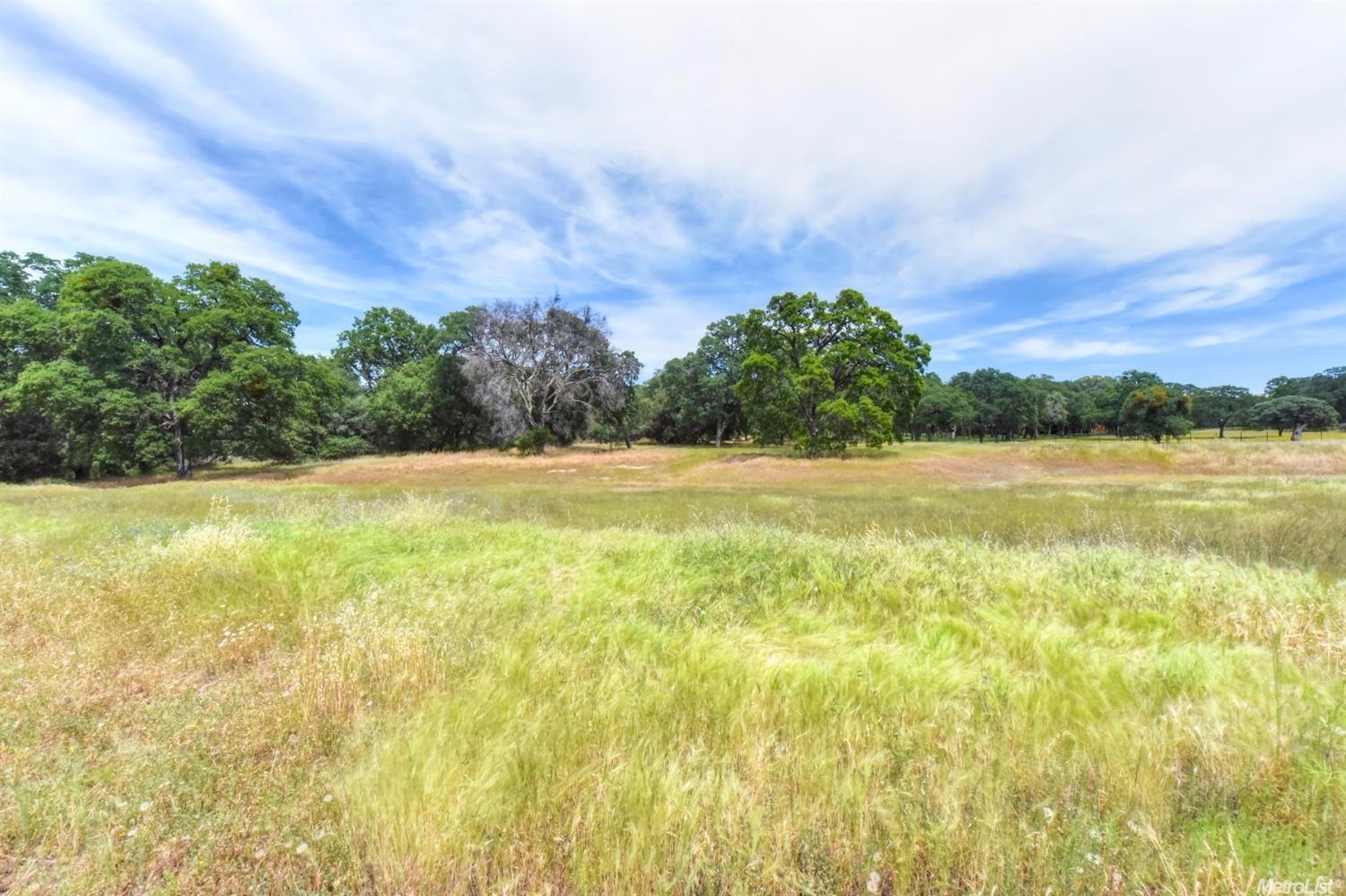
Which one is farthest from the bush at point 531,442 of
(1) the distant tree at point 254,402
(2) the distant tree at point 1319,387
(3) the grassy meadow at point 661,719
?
(2) the distant tree at point 1319,387

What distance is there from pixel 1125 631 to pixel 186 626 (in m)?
10.3

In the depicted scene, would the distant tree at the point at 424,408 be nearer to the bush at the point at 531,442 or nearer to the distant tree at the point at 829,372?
the bush at the point at 531,442

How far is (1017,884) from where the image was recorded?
85.6 inches

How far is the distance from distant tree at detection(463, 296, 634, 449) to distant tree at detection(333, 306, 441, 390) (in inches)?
827

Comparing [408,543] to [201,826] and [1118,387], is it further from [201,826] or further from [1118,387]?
[1118,387]

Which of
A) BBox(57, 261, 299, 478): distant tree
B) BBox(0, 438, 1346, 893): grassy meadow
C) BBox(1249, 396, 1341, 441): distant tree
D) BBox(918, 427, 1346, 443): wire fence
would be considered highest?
BBox(57, 261, 299, 478): distant tree

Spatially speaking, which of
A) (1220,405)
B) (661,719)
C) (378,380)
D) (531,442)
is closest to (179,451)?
(531,442)

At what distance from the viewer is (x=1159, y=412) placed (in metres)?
78.3

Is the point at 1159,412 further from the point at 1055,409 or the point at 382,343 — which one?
the point at 382,343

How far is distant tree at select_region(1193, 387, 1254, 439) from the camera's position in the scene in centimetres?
11000

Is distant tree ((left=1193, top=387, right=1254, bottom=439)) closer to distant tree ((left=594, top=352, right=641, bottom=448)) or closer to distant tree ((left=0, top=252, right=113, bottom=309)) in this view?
distant tree ((left=594, top=352, right=641, bottom=448))

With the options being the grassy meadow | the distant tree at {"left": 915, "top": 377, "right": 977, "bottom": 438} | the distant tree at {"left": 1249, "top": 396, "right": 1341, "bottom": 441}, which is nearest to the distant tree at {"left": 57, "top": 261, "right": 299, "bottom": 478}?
the grassy meadow

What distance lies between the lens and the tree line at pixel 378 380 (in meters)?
30.9

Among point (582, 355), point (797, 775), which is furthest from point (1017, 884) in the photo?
point (582, 355)
